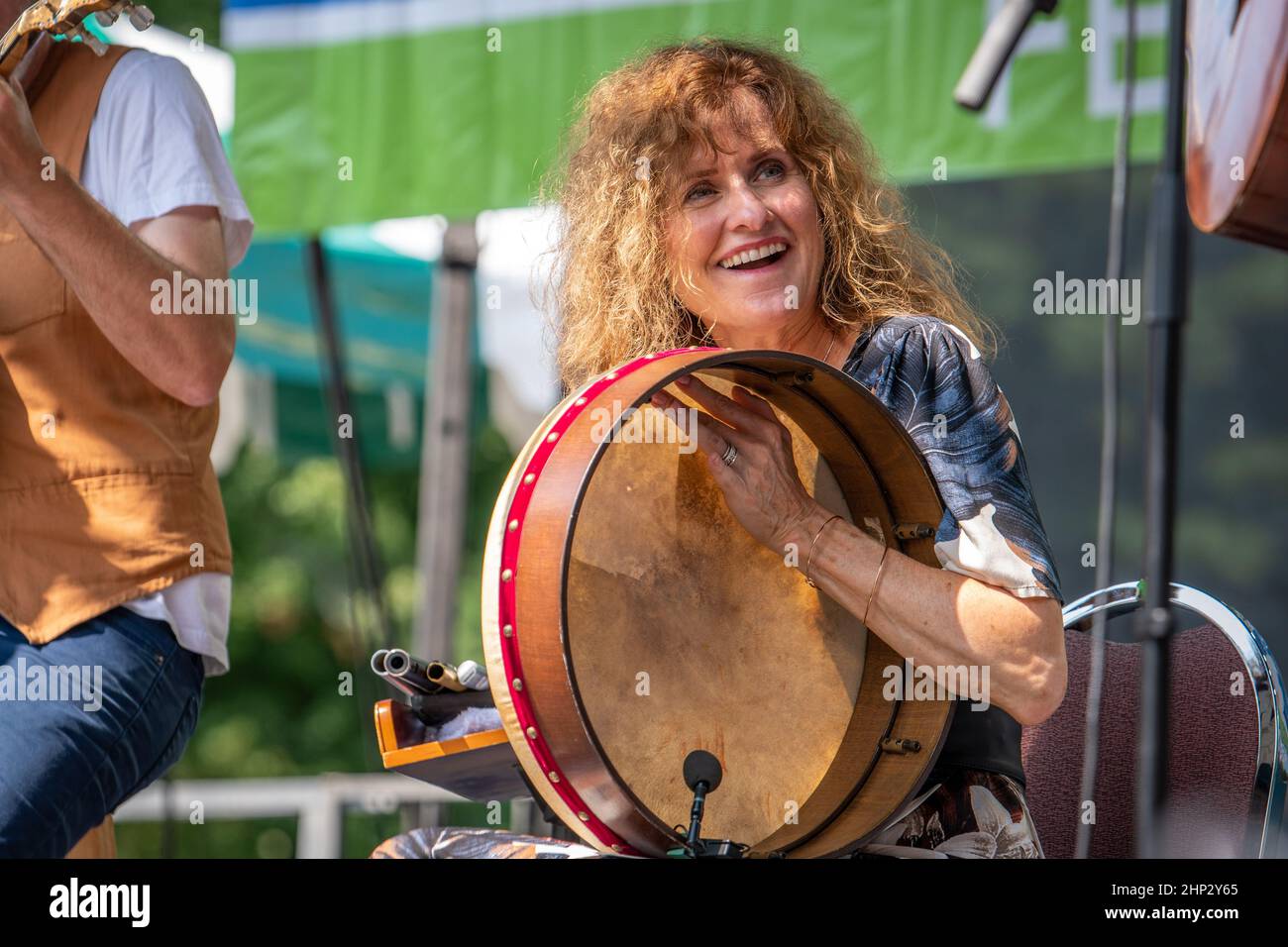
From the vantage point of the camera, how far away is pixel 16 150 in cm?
200

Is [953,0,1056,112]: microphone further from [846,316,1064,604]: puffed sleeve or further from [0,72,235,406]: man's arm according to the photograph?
[0,72,235,406]: man's arm

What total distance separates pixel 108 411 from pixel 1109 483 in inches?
80.2

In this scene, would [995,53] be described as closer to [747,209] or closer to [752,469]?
[747,209]

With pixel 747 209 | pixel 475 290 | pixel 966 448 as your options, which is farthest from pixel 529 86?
pixel 966 448

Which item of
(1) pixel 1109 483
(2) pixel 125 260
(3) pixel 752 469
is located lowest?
(3) pixel 752 469

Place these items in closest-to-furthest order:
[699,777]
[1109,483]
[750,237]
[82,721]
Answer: [699,777]
[82,721]
[750,237]
[1109,483]

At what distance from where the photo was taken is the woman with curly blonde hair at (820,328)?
1.85 meters

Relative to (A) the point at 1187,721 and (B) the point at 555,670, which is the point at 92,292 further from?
(A) the point at 1187,721

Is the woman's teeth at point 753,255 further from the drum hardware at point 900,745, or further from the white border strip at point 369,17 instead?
the white border strip at point 369,17

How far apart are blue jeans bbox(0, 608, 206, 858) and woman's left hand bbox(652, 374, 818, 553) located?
0.82 metres

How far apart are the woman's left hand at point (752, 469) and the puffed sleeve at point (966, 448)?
176 mm
